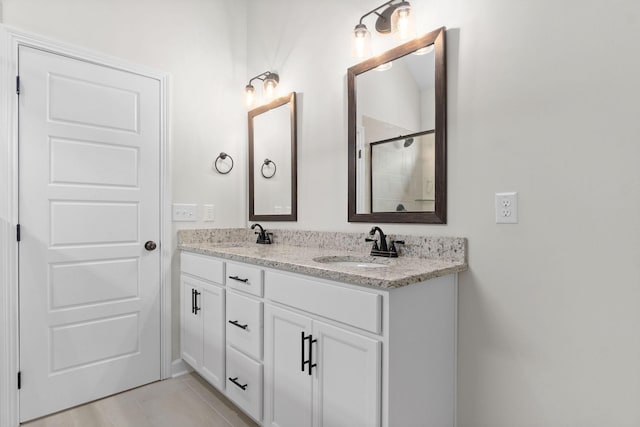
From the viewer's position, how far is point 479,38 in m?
1.44

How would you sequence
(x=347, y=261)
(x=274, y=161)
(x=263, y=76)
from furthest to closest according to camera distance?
(x=263, y=76) → (x=274, y=161) → (x=347, y=261)

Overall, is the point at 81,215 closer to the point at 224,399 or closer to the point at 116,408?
the point at 116,408

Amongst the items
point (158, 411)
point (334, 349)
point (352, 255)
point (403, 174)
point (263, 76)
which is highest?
point (263, 76)

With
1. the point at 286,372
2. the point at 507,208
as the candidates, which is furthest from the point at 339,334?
the point at 507,208

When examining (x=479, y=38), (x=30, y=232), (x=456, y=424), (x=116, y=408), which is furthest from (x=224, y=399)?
(x=479, y=38)

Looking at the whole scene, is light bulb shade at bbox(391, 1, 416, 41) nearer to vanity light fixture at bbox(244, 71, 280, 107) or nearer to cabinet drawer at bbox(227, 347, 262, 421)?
vanity light fixture at bbox(244, 71, 280, 107)

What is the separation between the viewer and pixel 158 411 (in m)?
1.92

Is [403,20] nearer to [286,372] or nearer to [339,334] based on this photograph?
[339,334]

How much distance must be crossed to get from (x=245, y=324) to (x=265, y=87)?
64.1 inches

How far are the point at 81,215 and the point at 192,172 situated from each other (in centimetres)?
73

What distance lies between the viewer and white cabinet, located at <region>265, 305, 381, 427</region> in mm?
1184

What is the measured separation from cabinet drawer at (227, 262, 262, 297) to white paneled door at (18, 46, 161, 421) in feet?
2.47

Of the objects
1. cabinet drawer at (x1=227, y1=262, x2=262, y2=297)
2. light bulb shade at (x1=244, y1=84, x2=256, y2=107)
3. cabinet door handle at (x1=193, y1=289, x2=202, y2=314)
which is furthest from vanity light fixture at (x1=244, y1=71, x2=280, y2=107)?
cabinet door handle at (x1=193, y1=289, x2=202, y2=314)

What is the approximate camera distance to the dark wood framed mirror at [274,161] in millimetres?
2340
